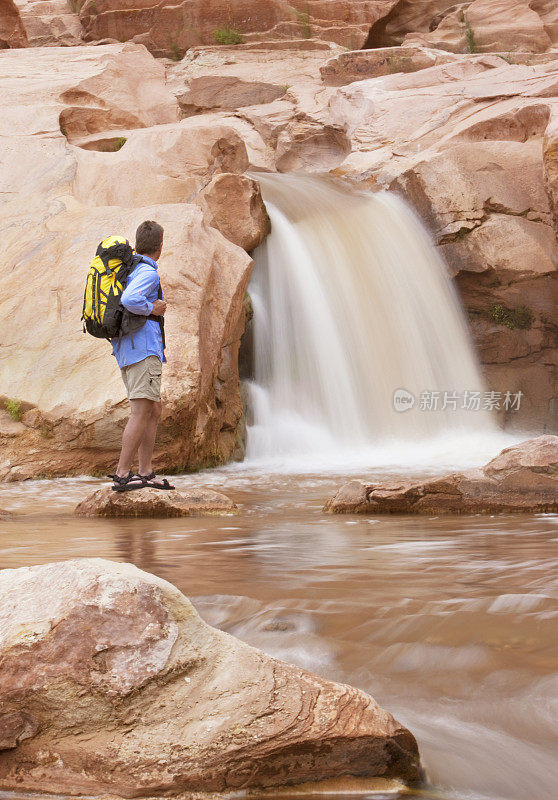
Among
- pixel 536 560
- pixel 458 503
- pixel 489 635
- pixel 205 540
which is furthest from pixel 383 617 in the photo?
pixel 458 503

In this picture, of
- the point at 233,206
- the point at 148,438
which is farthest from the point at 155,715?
the point at 233,206

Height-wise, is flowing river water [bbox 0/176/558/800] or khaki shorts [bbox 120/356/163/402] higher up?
khaki shorts [bbox 120/356/163/402]

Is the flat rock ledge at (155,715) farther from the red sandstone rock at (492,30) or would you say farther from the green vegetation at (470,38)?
the green vegetation at (470,38)

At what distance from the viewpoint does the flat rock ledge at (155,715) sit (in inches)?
66.2

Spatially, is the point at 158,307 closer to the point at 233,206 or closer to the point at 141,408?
the point at 141,408

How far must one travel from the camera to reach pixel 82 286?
884 cm

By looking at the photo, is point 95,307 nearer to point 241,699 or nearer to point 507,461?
point 507,461

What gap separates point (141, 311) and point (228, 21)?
19468 mm

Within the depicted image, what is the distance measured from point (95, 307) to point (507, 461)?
106 inches

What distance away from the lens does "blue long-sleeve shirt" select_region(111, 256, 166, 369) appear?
5.35 metres

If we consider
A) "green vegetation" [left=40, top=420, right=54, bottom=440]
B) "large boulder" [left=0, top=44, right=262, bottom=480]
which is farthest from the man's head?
"green vegetation" [left=40, top=420, right=54, bottom=440]

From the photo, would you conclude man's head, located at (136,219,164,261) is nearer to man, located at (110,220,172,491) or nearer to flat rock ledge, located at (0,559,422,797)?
man, located at (110,220,172,491)

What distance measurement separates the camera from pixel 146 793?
5.39 ft

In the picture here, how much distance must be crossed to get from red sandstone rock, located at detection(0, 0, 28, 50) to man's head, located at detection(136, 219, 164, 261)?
50.7 ft
